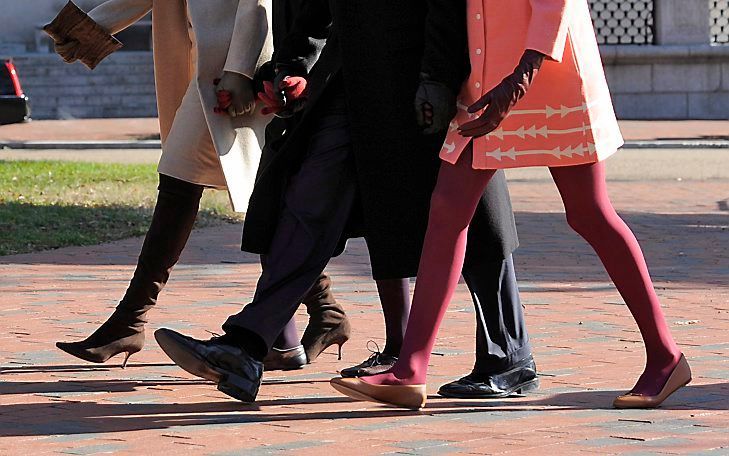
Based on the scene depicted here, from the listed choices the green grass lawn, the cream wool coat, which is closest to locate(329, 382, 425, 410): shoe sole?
the cream wool coat

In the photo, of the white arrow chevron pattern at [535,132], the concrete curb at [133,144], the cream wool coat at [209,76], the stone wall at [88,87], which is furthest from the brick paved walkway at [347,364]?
the stone wall at [88,87]

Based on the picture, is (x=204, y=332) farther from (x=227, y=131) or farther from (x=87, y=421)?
(x=87, y=421)

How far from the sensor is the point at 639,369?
540 cm

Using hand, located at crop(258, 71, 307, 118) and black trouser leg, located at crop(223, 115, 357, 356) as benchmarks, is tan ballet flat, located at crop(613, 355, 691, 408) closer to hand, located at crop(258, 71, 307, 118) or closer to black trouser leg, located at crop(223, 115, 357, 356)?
black trouser leg, located at crop(223, 115, 357, 356)

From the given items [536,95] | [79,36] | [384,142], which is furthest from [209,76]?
[536,95]

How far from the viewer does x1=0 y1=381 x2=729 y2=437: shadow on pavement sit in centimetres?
458

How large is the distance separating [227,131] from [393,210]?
85cm

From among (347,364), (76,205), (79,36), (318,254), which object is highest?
(79,36)

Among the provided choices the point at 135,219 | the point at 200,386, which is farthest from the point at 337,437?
the point at 135,219

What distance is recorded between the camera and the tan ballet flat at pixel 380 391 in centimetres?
465

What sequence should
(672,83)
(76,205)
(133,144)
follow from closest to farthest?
(76,205) < (133,144) < (672,83)

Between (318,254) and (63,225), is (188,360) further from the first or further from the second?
(63,225)

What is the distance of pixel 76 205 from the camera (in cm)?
1161

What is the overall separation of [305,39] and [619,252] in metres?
1.21
